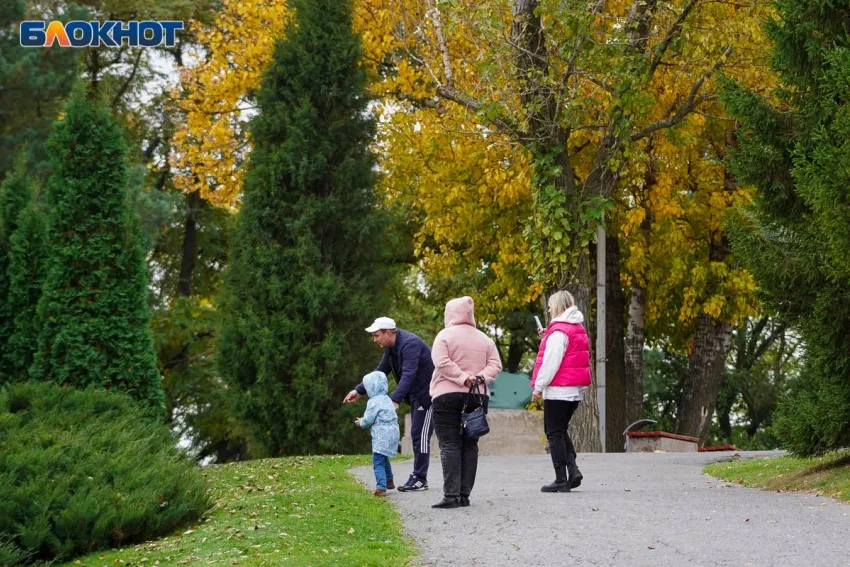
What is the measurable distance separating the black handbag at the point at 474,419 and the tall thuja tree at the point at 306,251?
918 cm

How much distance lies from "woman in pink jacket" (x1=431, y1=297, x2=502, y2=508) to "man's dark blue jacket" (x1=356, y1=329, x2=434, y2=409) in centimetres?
121

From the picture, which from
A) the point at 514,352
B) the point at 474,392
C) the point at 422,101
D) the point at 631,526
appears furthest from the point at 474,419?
the point at 514,352

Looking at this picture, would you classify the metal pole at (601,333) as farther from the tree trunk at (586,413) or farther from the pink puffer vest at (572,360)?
the pink puffer vest at (572,360)

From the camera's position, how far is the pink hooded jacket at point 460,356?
1005 cm

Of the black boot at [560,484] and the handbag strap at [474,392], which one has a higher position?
the handbag strap at [474,392]

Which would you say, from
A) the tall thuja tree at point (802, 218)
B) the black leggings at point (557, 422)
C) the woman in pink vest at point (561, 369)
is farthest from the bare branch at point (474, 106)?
the black leggings at point (557, 422)

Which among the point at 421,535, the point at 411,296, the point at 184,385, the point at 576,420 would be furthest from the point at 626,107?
the point at 184,385

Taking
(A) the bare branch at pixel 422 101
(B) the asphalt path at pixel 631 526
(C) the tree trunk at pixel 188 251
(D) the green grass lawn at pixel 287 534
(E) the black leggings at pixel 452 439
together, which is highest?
(A) the bare branch at pixel 422 101

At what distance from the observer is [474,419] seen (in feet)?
32.8

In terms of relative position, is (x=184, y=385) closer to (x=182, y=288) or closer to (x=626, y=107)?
(x=182, y=288)

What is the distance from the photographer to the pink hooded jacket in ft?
33.0

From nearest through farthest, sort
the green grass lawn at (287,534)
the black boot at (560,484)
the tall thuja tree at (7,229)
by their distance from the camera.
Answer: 1. the green grass lawn at (287,534)
2. the black boot at (560,484)
3. the tall thuja tree at (7,229)

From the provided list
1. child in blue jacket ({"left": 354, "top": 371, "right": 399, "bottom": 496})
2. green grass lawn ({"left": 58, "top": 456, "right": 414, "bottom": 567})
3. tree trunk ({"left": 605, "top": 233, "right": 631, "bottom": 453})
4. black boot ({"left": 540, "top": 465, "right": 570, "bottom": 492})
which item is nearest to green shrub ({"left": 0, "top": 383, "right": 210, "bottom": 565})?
green grass lawn ({"left": 58, "top": 456, "right": 414, "bottom": 567})

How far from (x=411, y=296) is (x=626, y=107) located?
16544 mm
